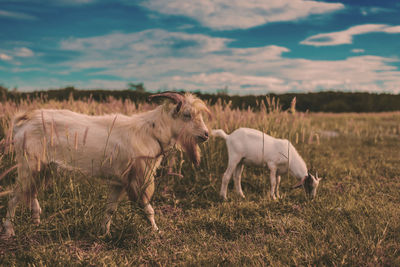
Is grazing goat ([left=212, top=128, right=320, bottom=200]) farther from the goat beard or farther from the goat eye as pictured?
the goat eye

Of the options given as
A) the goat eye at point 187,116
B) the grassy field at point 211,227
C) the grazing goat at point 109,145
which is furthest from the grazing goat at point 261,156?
the goat eye at point 187,116

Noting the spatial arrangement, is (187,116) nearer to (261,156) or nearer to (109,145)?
(109,145)

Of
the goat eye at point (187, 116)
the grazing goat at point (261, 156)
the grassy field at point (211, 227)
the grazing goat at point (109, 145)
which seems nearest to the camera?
the grassy field at point (211, 227)

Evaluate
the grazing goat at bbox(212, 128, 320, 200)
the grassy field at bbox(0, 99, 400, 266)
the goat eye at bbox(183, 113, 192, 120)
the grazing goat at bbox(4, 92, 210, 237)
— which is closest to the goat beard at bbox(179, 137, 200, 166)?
the grazing goat at bbox(4, 92, 210, 237)

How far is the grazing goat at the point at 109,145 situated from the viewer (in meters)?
3.57

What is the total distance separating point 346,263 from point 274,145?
277 centimetres

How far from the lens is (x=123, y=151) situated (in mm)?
3600

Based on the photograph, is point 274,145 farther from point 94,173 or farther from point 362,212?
point 94,173

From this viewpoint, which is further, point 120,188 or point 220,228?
point 220,228

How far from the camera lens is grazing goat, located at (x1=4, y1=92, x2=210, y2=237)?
3574 millimetres

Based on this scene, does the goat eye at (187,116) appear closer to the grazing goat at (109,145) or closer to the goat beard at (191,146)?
the grazing goat at (109,145)

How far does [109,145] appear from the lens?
142 inches

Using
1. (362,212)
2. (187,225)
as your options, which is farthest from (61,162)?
(362,212)

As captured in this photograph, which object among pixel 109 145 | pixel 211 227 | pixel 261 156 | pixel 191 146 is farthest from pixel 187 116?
pixel 261 156
